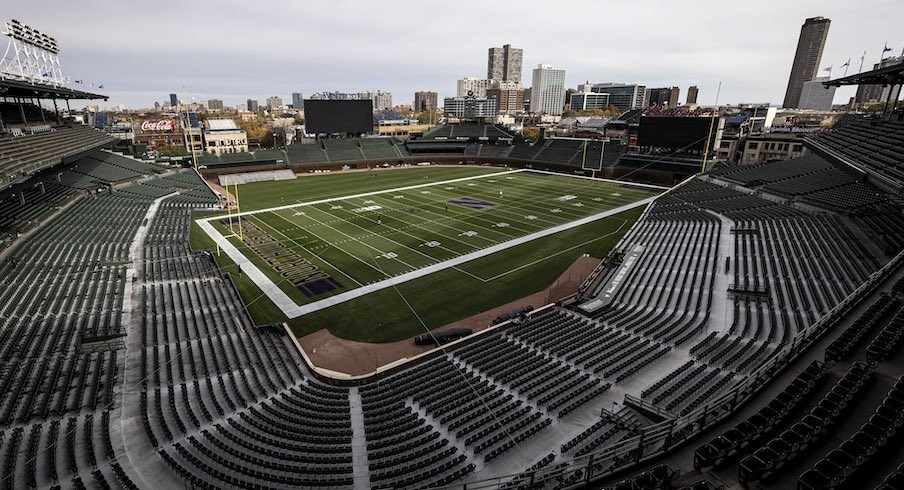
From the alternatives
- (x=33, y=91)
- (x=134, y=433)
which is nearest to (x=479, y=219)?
(x=134, y=433)

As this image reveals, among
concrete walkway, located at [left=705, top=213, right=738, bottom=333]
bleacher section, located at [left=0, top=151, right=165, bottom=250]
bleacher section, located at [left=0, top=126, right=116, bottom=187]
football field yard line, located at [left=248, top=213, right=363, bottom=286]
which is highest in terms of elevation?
bleacher section, located at [left=0, top=126, right=116, bottom=187]

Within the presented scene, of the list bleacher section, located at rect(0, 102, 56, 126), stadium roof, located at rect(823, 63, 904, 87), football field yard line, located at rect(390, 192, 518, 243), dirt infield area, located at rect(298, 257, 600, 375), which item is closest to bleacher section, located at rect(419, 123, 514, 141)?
football field yard line, located at rect(390, 192, 518, 243)

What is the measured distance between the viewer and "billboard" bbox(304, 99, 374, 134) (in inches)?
3145

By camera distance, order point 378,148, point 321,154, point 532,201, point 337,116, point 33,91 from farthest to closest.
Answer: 1. point 378,148
2. point 321,154
3. point 337,116
4. point 532,201
5. point 33,91

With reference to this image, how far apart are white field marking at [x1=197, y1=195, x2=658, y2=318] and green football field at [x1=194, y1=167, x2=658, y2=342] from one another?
14cm

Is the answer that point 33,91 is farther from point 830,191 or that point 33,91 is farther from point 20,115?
point 830,191

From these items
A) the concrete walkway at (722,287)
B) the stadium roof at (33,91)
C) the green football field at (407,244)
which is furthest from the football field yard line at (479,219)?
the stadium roof at (33,91)

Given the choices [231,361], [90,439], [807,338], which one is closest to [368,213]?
[231,361]

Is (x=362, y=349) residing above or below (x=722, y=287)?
below

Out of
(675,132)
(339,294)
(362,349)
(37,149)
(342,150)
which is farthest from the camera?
(342,150)

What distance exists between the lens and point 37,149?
1452 inches

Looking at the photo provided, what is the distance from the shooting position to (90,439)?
1291 centimetres

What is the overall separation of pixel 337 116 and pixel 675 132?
60.7 metres

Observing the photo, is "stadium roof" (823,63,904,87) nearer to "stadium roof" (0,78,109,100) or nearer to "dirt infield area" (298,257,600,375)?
"dirt infield area" (298,257,600,375)
